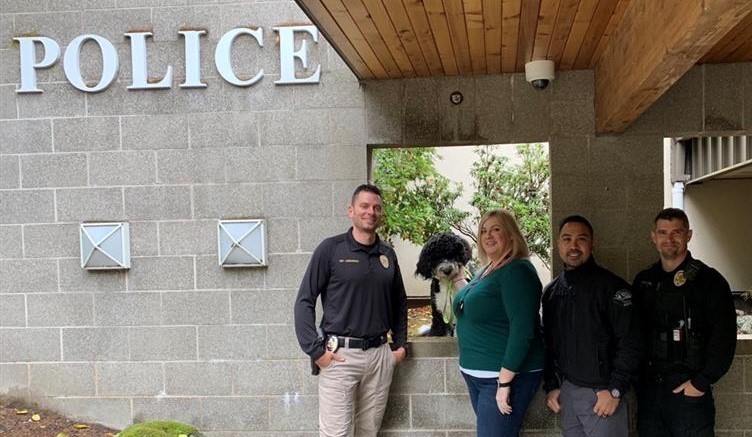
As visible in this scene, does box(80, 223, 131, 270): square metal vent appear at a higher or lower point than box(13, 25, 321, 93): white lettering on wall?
lower

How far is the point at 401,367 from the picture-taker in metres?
3.58

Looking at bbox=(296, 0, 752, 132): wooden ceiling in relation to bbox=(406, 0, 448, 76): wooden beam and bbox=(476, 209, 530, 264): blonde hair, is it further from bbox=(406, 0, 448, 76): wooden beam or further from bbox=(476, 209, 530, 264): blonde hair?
bbox=(476, 209, 530, 264): blonde hair

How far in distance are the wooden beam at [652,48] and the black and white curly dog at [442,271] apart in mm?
1143

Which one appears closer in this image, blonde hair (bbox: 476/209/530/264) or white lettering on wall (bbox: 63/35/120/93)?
blonde hair (bbox: 476/209/530/264)

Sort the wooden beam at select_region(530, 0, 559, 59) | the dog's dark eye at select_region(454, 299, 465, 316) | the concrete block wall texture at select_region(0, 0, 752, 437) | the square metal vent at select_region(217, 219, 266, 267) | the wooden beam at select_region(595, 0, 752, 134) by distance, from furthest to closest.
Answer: the square metal vent at select_region(217, 219, 266, 267) → the concrete block wall texture at select_region(0, 0, 752, 437) → the dog's dark eye at select_region(454, 299, 465, 316) → the wooden beam at select_region(530, 0, 559, 59) → the wooden beam at select_region(595, 0, 752, 134)

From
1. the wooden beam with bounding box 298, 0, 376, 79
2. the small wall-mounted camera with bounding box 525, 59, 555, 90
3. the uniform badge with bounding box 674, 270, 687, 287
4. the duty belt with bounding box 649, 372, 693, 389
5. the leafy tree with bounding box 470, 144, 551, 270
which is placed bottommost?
the duty belt with bounding box 649, 372, 693, 389

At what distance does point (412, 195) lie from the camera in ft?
20.6

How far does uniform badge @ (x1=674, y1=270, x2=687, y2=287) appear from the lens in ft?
8.82

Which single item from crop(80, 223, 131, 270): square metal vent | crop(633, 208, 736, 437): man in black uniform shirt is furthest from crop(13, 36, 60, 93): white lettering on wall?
crop(633, 208, 736, 437): man in black uniform shirt

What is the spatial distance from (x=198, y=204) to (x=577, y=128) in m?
2.23

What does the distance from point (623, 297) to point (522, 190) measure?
4185 mm

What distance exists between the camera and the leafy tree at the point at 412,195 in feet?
19.1

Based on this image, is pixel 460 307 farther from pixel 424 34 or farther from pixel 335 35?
pixel 335 35

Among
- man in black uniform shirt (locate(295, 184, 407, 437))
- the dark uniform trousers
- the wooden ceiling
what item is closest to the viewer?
the wooden ceiling
